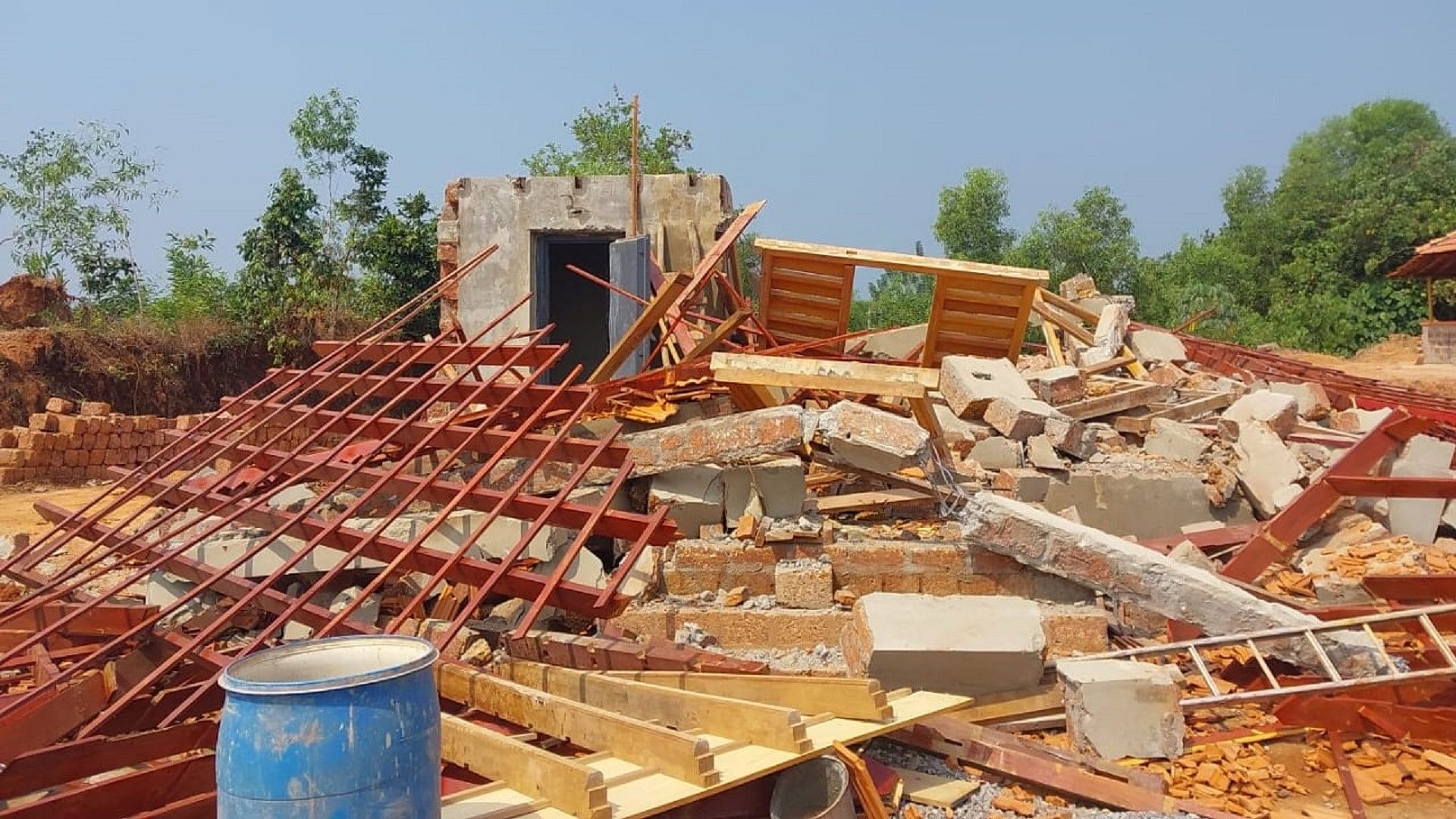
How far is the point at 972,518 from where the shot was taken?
18.4 feet

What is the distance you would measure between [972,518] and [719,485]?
1521mm

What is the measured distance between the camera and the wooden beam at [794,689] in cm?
393

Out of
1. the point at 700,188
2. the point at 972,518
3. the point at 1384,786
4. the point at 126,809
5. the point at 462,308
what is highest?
the point at 700,188

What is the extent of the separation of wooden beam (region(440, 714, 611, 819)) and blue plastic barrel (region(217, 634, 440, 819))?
0.49 metres

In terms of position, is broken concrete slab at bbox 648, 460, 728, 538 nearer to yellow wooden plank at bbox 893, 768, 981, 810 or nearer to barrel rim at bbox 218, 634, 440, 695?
yellow wooden plank at bbox 893, 768, 981, 810

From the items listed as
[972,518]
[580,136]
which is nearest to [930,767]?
[972,518]

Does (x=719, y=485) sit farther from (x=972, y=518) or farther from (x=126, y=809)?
(x=126, y=809)

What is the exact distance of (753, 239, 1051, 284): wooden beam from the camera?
7.10 m

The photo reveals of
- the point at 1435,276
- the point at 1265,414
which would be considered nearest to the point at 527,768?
the point at 1265,414

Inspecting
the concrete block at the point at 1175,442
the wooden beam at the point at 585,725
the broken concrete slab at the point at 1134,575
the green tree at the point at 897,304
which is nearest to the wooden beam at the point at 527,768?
the wooden beam at the point at 585,725

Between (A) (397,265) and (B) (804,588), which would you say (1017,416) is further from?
(A) (397,265)

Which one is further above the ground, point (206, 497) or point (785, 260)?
point (785, 260)

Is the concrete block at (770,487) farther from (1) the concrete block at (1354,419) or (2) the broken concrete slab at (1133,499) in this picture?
(1) the concrete block at (1354,419)

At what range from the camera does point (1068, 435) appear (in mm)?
7168
